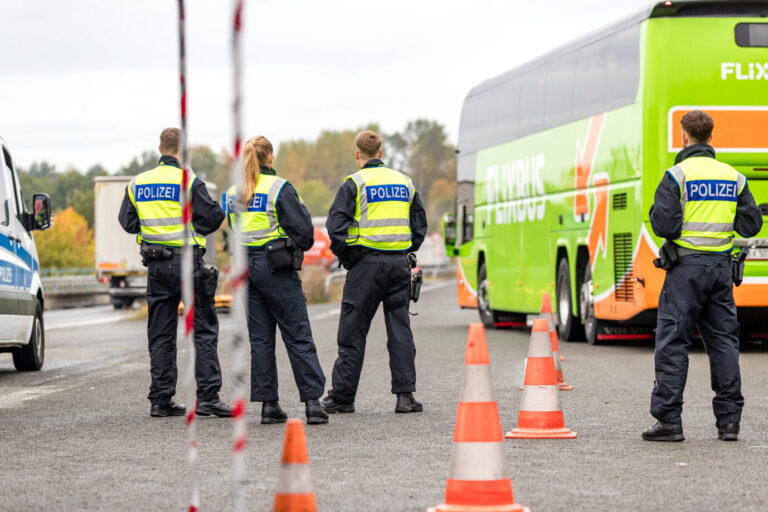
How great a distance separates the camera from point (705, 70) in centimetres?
1722

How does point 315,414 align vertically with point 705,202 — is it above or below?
below

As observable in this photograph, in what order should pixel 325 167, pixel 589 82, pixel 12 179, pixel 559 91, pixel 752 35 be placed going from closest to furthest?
pixel 12 179
pixel 752 35
pixel 589 82
pixel 559 91
pixel 325 167

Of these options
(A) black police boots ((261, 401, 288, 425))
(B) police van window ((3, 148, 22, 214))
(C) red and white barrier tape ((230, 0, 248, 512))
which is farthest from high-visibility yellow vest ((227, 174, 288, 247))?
(C) red and white barrier tape ((230, 0, 248, 512))

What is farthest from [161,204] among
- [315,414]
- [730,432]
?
[730,432]

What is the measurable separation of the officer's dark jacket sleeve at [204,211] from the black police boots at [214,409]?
122 cm

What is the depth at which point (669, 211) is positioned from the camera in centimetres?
911

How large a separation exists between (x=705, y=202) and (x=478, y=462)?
3.43m

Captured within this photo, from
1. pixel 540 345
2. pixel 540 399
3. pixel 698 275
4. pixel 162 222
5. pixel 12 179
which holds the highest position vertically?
pixel 12 179

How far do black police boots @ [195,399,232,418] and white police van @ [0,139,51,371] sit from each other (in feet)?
12.7

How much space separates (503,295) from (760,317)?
633cm

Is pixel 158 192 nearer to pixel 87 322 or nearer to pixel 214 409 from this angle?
pixel 214 409

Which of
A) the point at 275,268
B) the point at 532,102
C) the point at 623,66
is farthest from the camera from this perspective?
the point at 532,102

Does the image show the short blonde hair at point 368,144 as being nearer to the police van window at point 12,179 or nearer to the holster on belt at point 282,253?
the holster on belt at point 282,253

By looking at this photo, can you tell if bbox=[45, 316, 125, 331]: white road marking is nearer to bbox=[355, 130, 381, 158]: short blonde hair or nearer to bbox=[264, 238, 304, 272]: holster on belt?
bbox=[355, 130, 381, 158]: short blonde hair
